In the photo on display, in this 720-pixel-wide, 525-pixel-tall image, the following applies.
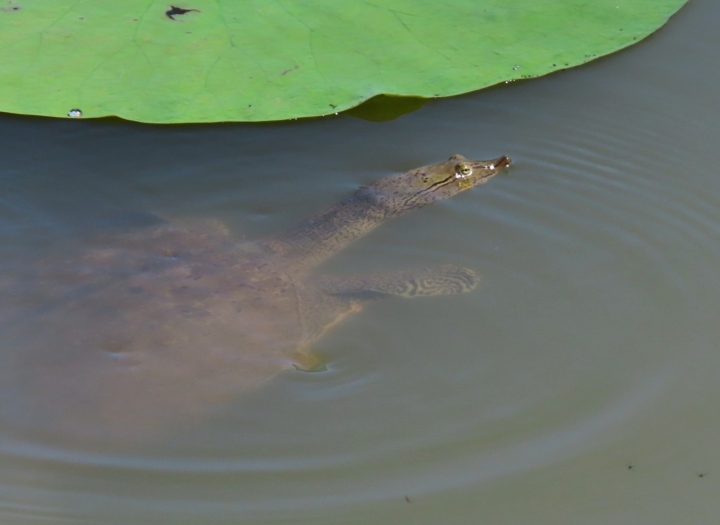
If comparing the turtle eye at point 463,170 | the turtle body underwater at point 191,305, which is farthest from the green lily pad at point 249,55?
the turtle body underwater at point 191,305

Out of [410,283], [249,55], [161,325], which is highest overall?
[249,55]

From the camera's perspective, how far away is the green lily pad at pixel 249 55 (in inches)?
138

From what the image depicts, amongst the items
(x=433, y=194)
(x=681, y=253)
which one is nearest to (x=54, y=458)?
(x=433, y=194)

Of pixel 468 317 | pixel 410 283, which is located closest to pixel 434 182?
pixel 410 283

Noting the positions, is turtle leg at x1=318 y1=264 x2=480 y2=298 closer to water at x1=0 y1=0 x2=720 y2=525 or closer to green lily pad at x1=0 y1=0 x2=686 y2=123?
water at x1=0 y1=0 x2=720 y2=525

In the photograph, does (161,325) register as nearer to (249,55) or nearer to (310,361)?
(310,361)

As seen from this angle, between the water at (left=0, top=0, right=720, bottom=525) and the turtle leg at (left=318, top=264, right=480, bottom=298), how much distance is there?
0.26 feet

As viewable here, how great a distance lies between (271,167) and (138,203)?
0.62 m

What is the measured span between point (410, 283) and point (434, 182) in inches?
22.8

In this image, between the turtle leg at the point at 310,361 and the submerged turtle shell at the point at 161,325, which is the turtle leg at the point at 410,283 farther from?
the turtle leg at the point at 310,361

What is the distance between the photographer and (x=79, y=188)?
12.3 feet

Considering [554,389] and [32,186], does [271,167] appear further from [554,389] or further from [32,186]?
[554,389]

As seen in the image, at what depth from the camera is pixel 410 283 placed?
3400mm

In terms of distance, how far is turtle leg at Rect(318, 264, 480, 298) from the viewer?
3295mm
